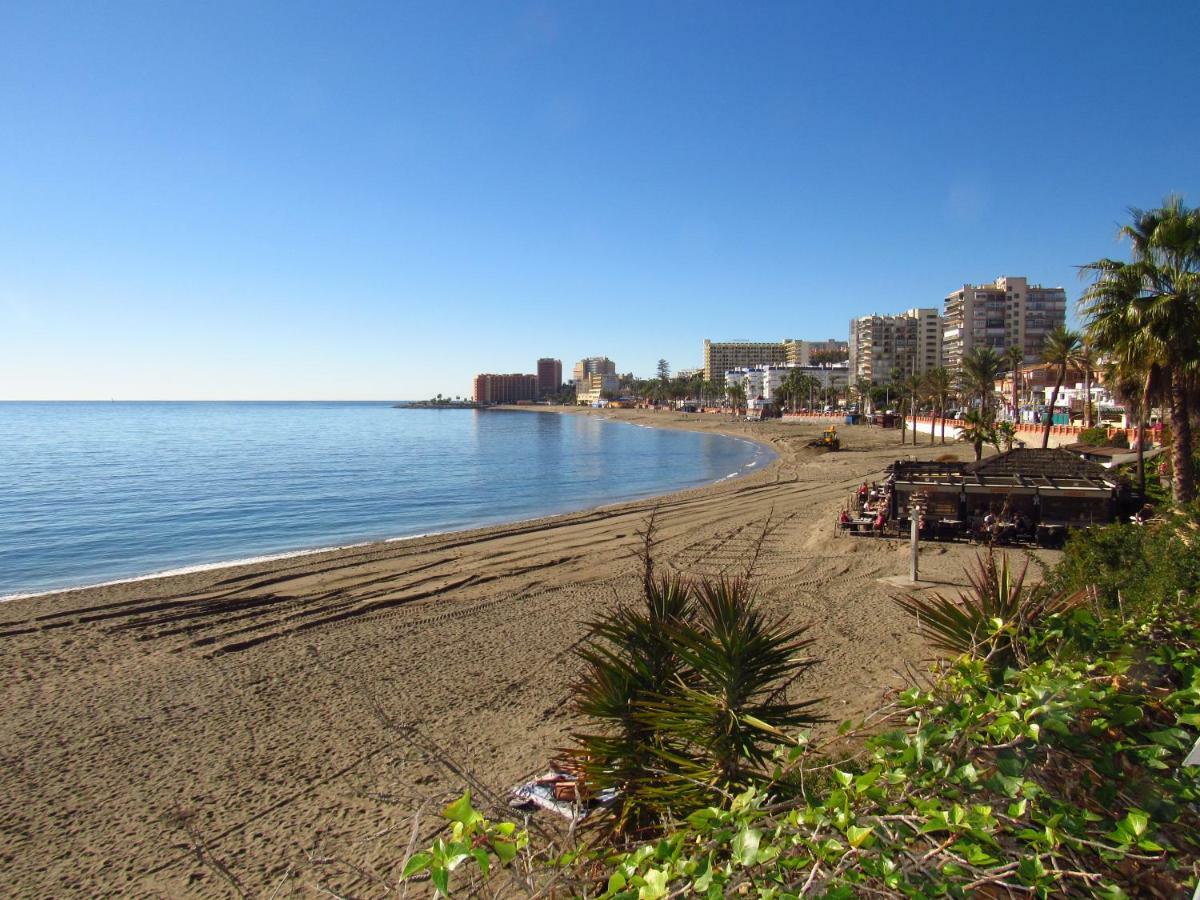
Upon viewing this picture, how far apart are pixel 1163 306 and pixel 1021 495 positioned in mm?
5348

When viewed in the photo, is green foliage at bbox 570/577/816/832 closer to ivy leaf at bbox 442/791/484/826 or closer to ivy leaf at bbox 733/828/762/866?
ivy leaf at bbox 733/828/762/866

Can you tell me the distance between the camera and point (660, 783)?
4.07 metres

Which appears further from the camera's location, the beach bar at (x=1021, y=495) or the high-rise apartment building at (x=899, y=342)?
the high-rise apartment building at (x=899, y=342)

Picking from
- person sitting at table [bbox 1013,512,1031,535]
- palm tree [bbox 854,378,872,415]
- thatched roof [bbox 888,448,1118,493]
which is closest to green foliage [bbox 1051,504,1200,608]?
person sitting at table [bbox 1013,512,1031,535]

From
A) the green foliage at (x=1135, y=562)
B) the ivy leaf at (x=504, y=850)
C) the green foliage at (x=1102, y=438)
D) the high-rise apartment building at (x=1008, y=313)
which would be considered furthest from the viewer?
the high-rise apartment building at (x=1008, y=313)

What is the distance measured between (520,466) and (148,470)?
86.8 feet

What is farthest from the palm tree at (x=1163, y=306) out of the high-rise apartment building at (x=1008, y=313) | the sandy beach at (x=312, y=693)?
the high-rise apartment building at (x=1008, y=313)

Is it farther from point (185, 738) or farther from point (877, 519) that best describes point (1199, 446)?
point (185, 738)

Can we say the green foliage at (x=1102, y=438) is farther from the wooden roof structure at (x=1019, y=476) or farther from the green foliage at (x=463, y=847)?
the green foliage at (x=463, y=847)

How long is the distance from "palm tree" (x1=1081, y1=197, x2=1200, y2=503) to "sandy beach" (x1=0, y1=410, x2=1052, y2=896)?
17.4 ft

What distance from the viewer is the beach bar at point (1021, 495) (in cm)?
1736

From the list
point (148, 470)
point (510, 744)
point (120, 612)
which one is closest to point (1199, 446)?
point (510, 744)

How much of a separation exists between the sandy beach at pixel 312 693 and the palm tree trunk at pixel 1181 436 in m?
4.42

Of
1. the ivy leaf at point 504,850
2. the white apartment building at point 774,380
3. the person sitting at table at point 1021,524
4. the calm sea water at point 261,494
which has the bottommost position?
the calm sea water at point 261,494
